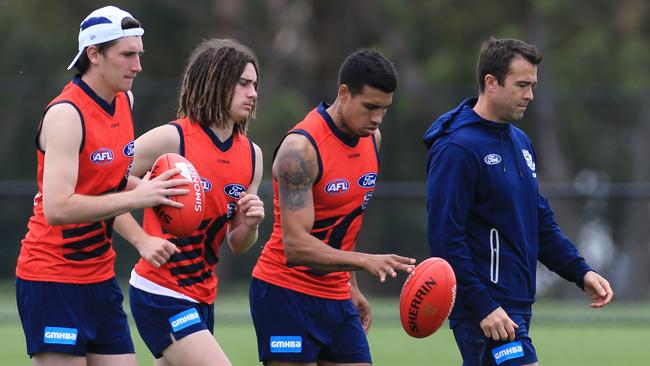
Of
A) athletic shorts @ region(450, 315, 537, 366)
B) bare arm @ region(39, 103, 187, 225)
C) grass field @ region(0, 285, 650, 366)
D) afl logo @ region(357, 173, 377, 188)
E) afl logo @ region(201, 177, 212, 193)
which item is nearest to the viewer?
bare arm @ region(39, 103, 187, 225)

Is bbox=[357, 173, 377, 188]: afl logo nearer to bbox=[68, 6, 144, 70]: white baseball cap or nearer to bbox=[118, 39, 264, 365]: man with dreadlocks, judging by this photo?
bbox=[118, 39, 264, 365]: man with dreadlocks

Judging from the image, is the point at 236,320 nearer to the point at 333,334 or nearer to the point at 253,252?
the point at 253,252

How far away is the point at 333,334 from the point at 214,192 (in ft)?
3.20

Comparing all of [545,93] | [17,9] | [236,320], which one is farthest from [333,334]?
[17,9]

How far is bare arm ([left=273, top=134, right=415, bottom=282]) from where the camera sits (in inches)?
247

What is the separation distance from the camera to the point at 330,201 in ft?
21.5

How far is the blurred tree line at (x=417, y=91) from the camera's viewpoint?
17.5 meters

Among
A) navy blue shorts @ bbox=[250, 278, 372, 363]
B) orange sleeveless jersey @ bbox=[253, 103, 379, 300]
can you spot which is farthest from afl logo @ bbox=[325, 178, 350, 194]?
navy blue shorts @ bbox=[250, 278, 372, 363]

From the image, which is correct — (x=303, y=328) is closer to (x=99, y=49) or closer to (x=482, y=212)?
(x=482, y=212)

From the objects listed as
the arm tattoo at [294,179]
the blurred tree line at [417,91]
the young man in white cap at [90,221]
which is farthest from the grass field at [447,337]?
the arm tattoo at [294,179]

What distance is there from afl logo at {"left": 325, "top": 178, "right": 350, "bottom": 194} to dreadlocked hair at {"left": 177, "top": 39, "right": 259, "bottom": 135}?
0.59m

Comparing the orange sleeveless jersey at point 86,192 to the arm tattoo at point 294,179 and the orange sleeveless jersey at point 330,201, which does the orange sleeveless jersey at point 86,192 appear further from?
the orange sleeveless jersey at point 330,201

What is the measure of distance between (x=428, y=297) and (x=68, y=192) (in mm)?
1797

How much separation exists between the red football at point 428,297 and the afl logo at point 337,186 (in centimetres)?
61
